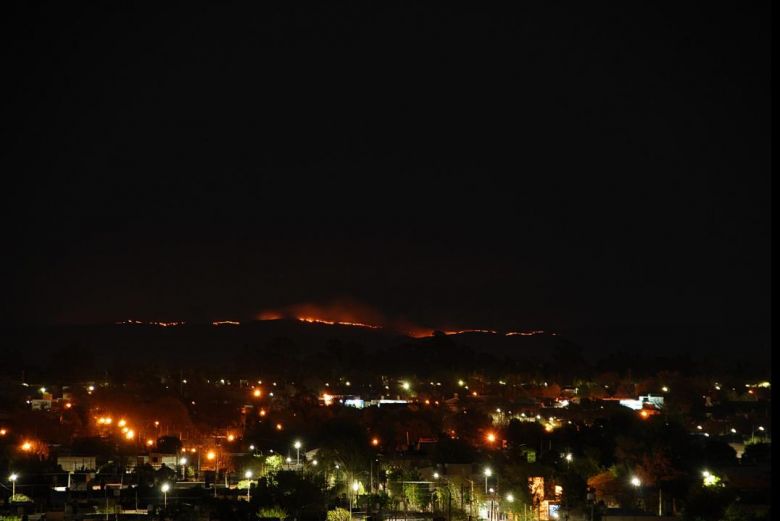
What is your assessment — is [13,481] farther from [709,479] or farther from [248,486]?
[709,479]

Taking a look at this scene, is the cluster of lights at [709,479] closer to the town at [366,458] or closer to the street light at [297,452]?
the town at [366,458]

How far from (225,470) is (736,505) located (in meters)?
10.4

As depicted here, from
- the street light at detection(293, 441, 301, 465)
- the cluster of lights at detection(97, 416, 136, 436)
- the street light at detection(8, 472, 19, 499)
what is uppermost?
the cluster of lights at detection(97, 416, 136, 436)

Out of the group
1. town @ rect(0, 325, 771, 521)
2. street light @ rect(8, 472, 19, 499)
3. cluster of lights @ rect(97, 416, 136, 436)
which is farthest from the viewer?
cluster of lights @ rect(97, 416, 136, 436)

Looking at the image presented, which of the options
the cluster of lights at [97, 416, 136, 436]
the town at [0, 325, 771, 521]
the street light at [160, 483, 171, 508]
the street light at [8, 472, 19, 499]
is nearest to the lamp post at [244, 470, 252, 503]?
the town at [0, 325, 771, 521]

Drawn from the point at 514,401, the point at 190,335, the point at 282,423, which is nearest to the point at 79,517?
the point at 282,423

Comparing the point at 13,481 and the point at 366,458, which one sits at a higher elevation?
Result: the point at 366,458

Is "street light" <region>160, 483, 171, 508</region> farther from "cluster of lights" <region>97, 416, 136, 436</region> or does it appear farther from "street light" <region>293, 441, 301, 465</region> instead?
"cluster of lights" <region>97, 416, 136, 436</region>

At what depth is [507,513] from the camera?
63.3 ft

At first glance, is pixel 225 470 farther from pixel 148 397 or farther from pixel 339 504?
pixel 148 397

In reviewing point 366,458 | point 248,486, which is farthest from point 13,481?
point 366,458

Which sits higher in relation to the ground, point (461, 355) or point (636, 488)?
point (461, 355)

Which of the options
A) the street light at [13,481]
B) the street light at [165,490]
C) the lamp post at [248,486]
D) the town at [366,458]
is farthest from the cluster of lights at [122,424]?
the street light at [165,490]

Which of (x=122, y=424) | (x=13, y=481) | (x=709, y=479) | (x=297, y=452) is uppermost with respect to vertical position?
(x=122, y=424)
